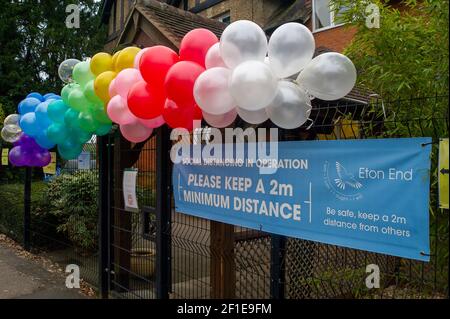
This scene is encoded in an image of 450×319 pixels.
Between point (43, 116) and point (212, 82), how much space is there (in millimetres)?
3460

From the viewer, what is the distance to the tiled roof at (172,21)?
6.79 m

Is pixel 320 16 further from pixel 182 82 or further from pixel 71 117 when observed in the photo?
pixel 182 82

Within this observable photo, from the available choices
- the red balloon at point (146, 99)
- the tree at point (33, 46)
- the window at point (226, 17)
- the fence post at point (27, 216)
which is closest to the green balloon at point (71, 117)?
the red balloon at point (146, 99)

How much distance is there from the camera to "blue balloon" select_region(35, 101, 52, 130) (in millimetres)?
5701

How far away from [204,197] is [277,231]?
95 cm

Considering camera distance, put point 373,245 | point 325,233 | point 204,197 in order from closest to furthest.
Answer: point 373,245, point 325,233, point 204,197

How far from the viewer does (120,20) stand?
23391 millimetres

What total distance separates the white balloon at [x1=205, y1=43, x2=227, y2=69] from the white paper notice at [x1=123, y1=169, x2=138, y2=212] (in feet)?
6.88

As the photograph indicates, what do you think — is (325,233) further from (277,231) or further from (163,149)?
(163,149)

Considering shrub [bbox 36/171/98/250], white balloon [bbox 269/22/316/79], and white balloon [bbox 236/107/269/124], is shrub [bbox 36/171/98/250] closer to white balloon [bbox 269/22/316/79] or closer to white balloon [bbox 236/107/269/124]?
white balloon [bbox 236/107/269/124]

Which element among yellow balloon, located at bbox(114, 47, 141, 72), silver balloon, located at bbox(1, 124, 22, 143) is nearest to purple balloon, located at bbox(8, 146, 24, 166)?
silver balloon, located at bbox(1, 124, 22, 143)

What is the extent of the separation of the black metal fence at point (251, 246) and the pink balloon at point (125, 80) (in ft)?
2.25
